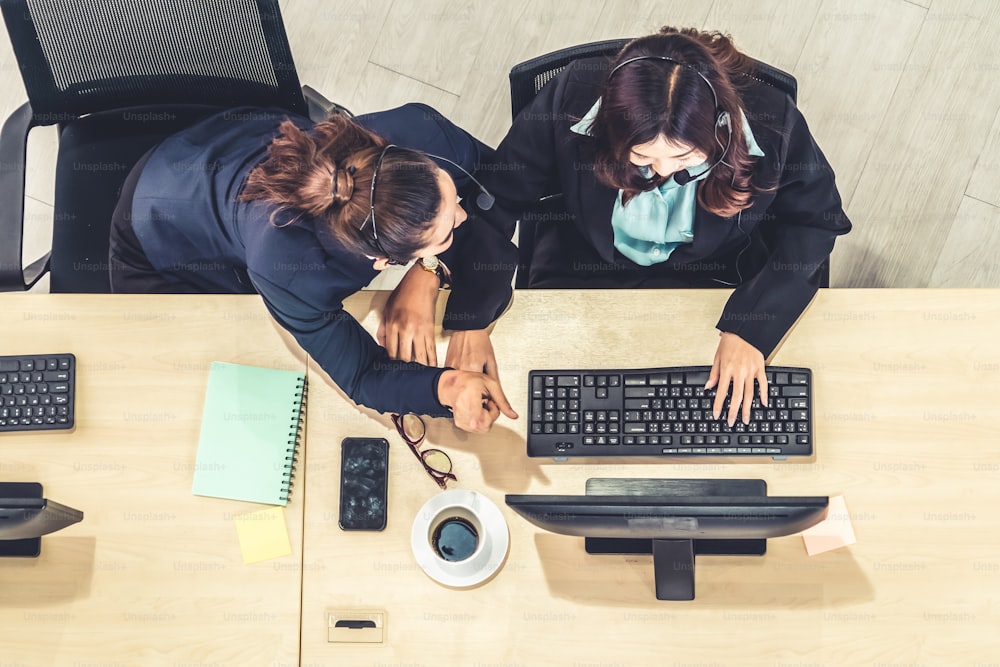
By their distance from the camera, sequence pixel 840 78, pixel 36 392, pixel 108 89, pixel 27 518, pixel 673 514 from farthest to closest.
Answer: pixel 840 78, pixel 108 89, pixel 36 392, pixel 27 518, pixel 673 514

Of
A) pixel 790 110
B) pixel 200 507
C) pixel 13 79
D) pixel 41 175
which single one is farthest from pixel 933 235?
pixel 13 79

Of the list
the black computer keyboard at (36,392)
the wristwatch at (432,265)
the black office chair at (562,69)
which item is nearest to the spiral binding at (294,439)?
the wristwatch at (432,265)

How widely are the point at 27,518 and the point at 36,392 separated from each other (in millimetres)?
297

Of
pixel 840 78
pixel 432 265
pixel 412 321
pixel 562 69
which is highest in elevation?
pixel 840 78

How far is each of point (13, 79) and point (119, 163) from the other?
896 mm

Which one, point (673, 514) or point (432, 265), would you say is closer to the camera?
point (673, 514)

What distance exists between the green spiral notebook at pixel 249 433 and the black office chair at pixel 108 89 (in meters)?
0.47

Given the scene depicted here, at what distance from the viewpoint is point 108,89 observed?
1.56 metres

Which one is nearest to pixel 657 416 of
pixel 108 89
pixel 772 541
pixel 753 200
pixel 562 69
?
pixel 772 541

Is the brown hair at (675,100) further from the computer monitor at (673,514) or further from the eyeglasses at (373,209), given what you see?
the computer monitor at (673,514)

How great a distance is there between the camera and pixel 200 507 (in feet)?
4.63

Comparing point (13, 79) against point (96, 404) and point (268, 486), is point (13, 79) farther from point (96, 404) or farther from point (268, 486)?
point (268, 486)

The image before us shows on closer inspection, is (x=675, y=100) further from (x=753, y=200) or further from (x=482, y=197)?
(x=482, y=197)

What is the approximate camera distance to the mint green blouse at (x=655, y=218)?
4.38 feet
